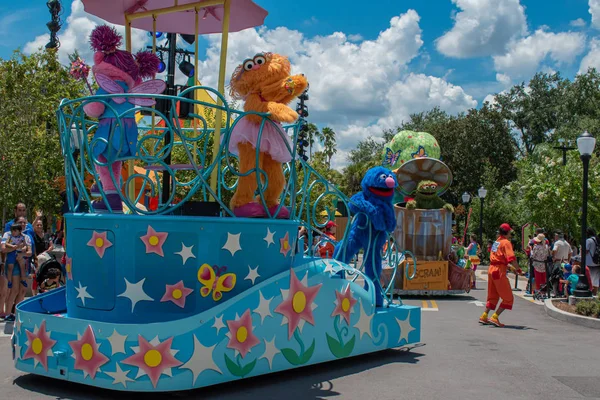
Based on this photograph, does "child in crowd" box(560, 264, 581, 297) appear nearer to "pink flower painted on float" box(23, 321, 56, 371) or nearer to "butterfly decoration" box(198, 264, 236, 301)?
"butterfly decoration" box(198, 264, 236, 301)

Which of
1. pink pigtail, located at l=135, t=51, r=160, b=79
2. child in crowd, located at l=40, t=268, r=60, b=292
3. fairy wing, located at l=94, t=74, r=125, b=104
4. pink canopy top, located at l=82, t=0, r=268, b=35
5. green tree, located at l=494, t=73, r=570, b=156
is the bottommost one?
child in crowd, located at l=40, t=268, r=60, b=292

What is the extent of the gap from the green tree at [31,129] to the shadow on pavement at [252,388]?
12.9 metres

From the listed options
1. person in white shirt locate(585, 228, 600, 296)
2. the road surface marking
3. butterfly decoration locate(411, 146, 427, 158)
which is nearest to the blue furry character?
the road surface marking

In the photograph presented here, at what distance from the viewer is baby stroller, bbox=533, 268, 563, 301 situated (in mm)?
14463

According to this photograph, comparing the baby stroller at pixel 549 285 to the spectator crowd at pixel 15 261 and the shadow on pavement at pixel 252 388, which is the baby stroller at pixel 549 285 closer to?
the shadow on pavement at pixel 252 388

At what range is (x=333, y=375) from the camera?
6477 millimetres

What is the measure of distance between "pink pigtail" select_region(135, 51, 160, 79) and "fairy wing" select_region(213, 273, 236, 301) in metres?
2.32

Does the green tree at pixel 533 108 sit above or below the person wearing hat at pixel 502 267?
above

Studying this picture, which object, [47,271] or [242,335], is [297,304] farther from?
[47,271]

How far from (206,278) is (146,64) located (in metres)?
2.40

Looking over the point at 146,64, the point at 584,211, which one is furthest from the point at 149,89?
the point at 584,211

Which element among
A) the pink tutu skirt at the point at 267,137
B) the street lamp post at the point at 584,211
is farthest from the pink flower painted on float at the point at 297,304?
the street lamp post at the point at 584,211

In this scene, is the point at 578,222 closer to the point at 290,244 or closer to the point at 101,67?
the point at 290,244

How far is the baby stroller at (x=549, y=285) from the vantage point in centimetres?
1446
